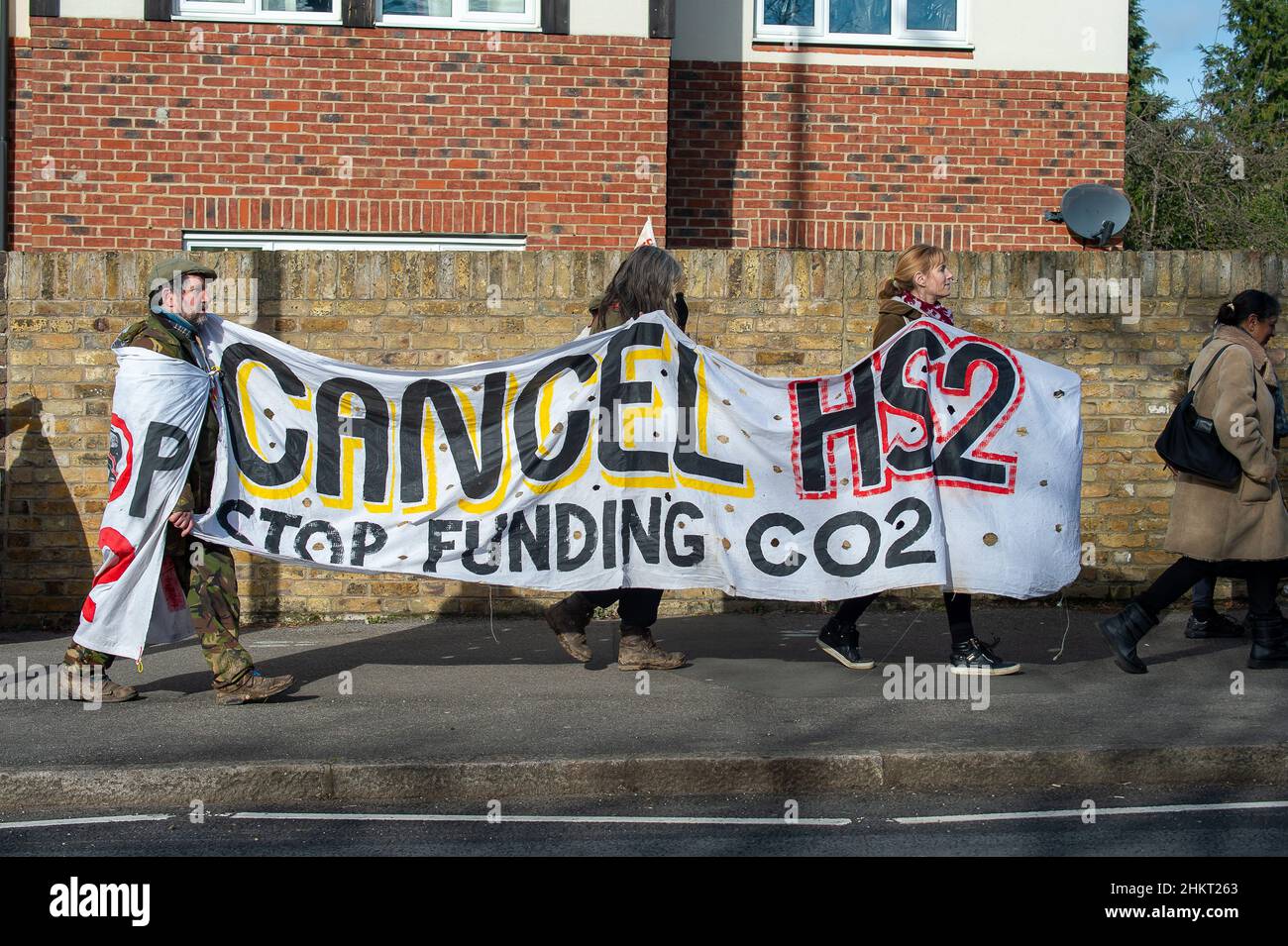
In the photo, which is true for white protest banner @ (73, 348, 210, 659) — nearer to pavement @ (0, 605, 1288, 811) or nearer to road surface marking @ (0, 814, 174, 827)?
pavement @ (0, 605, 1288, 811)

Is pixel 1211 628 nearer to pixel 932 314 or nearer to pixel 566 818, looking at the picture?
pixel 932 314

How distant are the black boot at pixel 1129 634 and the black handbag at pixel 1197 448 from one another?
772mm

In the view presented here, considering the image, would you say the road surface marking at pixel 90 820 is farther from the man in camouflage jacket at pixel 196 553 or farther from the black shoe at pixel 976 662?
the black shoe at pixel 976 662

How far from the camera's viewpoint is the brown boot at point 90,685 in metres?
7.57

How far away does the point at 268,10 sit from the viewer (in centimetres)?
1267

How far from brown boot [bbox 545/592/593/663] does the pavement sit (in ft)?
0.41

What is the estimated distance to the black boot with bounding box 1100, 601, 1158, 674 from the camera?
8.09 metres

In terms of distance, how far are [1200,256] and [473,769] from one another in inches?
253

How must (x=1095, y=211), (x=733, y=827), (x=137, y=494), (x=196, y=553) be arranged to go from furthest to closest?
(x=1095, y=211) → (x=196, y=553) → (x=137, y=494) → (x=733, y=827)

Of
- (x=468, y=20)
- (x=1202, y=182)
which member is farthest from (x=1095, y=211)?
(x=1202, y=182)

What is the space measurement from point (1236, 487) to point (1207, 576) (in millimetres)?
474

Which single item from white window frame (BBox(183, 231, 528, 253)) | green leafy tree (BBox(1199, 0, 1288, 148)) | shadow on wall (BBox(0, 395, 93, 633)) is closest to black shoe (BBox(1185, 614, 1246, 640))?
white window frame (BBox(183, 231, 528, 253))

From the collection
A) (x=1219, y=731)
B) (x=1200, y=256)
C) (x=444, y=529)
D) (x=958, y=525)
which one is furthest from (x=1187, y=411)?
(x=444, y=529)
